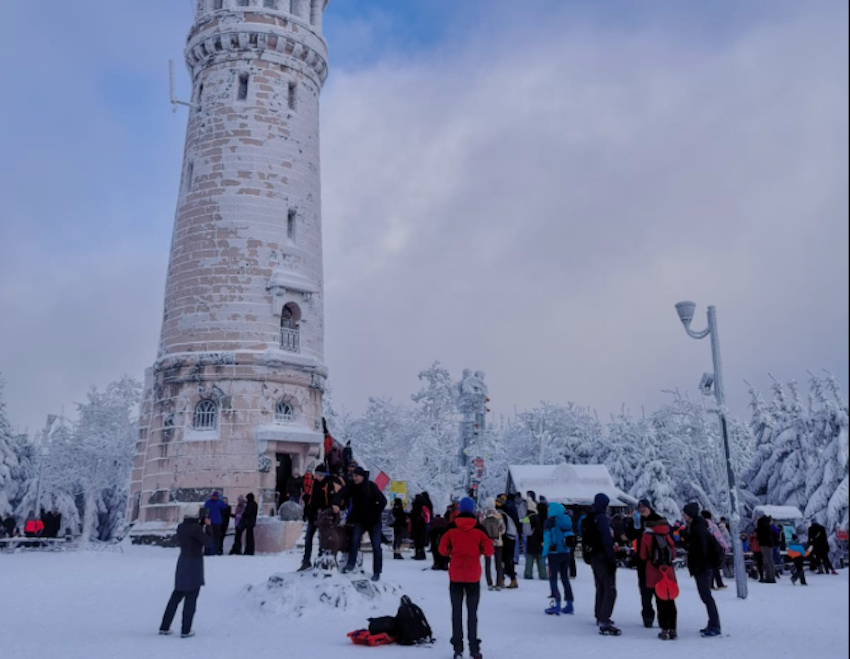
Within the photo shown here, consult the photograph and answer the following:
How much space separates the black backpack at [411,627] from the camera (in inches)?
392

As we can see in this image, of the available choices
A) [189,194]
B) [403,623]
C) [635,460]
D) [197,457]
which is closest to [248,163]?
[189,194]

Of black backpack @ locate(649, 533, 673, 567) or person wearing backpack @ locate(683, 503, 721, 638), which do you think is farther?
person wearing backpack @ locate(683, 503, 721, 638)

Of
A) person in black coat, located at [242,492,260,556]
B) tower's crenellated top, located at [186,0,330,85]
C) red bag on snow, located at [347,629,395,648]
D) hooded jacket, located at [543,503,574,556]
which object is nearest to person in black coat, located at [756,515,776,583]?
hooded jacket, located at [543,503,574,556]

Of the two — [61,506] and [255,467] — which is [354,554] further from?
[61,506]

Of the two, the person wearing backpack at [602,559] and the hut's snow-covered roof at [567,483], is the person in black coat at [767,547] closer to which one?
the hut's snow-covered roof at [567,483]

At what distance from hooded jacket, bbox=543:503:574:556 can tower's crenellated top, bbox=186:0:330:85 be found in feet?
68.8

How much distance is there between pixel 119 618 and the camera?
1177 cm

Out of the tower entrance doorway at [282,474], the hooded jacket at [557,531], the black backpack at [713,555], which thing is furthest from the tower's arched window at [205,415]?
the black backpack at [713,555]

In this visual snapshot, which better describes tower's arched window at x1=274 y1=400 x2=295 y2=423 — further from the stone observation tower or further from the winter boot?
the winter boot

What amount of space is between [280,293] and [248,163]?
4.60 metres

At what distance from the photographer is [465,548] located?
30.6 ft

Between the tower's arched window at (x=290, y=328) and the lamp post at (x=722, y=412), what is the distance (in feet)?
45.4

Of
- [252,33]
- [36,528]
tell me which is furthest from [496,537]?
[36,528]

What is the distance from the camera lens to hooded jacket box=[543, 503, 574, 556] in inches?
488
